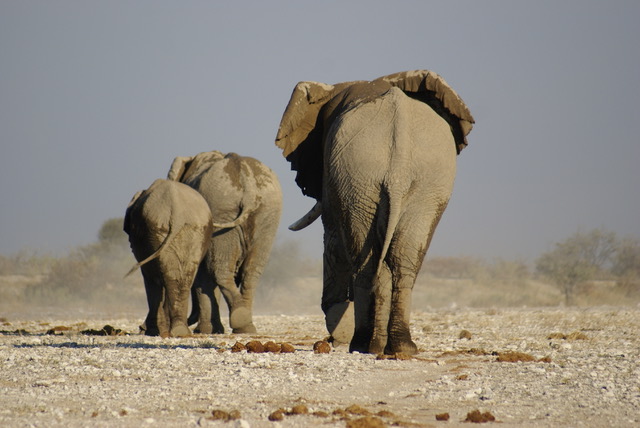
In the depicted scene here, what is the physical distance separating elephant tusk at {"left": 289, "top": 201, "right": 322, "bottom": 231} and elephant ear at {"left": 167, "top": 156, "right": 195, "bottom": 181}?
6750mm

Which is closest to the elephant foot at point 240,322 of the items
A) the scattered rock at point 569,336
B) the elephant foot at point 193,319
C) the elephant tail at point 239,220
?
the elephant foot at point 193,319

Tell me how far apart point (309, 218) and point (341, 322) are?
3.91ft

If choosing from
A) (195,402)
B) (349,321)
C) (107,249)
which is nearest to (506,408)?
(195,402)

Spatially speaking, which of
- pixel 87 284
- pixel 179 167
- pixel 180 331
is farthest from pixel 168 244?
pixel 87 284

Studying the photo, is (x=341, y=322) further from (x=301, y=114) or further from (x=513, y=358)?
(x=301, y=114)

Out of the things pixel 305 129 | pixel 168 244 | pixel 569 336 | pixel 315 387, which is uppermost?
pixel 305 129

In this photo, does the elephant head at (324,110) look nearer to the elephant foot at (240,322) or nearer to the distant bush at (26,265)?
the elephant foot at (240,322)

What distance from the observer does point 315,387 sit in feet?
Answer: 22.0

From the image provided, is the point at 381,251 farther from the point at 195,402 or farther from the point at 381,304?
the point at 195,402

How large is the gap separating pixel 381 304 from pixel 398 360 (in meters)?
0.54

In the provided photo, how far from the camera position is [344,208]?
844 centimetres

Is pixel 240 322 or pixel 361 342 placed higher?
pixel 240 322

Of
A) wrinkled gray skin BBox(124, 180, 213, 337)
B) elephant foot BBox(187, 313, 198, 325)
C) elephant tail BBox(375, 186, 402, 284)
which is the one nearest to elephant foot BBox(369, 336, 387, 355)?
elephant tail BBox(375, 186, 402, 284)

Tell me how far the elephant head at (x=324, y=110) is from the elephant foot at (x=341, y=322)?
3.53ft
